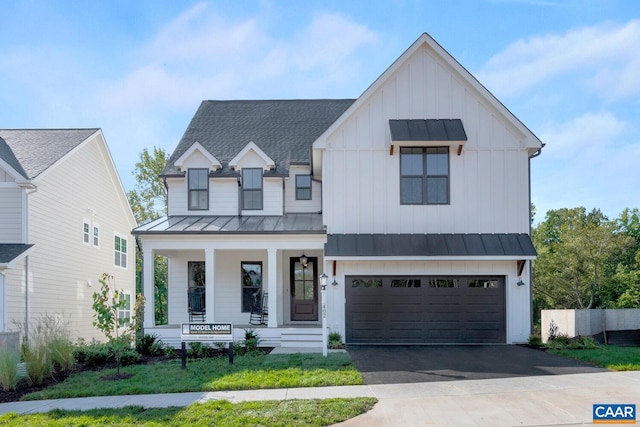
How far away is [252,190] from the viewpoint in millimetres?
18609

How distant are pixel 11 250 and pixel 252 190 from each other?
733 cm

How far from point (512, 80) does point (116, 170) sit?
52.2ft

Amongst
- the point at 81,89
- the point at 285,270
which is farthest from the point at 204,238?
the point at 81,89

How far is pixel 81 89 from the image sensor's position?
18531 millimetres

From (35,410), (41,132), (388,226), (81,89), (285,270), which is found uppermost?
(81,89)

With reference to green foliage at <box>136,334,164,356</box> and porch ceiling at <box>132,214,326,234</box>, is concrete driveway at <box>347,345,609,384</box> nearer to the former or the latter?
porch ceiling at <box>132,214,326,234</box>

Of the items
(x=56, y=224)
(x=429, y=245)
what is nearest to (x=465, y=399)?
(x=429, y=245)

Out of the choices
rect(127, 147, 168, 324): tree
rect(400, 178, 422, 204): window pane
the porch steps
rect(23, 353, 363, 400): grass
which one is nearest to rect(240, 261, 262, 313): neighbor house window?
the porch steps

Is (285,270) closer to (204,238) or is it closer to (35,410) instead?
(204,238)

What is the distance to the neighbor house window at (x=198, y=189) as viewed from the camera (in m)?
18.6

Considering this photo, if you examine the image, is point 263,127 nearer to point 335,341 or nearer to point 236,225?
point 236,225

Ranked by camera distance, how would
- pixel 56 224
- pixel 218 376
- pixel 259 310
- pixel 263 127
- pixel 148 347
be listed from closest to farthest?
pixel 218 376 → pixel 148 347 → pixel 56 224 → pixel 259 310 → pixel 263 127

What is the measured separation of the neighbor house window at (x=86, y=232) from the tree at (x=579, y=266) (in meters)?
29.0

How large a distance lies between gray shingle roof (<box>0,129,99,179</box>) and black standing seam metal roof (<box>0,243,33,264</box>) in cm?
196
